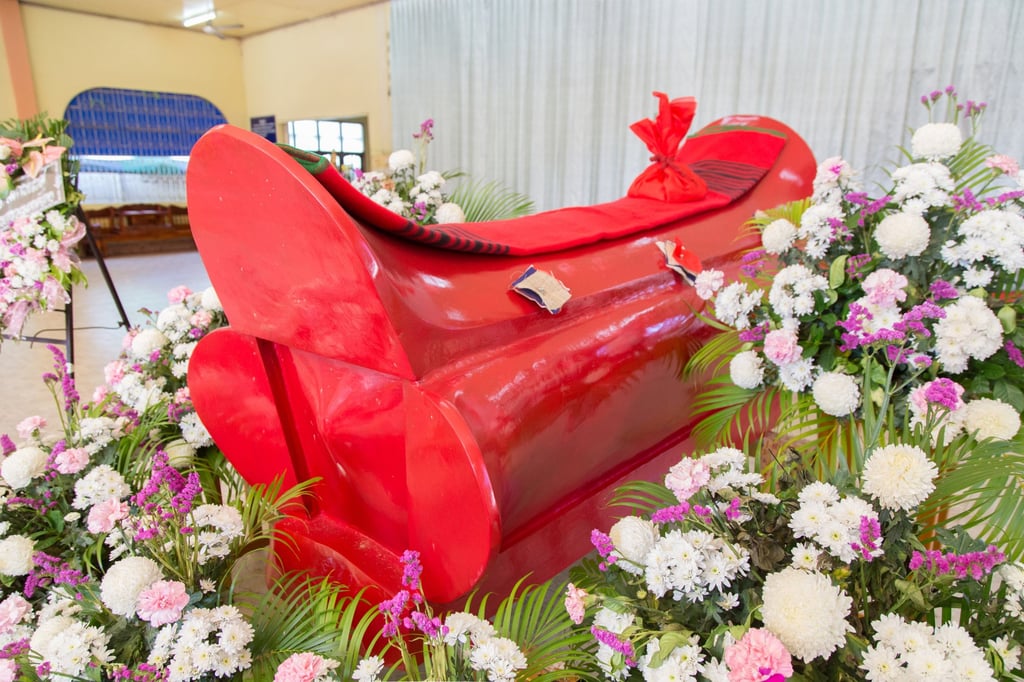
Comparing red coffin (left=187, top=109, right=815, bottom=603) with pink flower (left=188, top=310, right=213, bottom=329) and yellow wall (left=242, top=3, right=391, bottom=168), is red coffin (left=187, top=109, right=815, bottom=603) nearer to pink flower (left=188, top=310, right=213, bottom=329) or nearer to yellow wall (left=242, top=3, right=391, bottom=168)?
pink flower (left=188, top=310, right=213, bottom=329)

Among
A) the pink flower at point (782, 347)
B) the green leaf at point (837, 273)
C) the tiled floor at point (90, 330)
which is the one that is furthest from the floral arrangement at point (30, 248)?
the green leaf at point (837, 273)

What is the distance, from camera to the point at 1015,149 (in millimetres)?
3402

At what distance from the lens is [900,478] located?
686 mm

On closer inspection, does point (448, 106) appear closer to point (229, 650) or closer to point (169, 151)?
point (169, 151)

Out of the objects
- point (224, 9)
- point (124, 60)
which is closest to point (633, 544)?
point (224, 9)

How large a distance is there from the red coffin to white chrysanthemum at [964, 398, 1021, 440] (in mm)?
550

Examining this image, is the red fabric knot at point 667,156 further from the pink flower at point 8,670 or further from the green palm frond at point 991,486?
the pink flower at point 8,670

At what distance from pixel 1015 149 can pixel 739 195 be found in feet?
8.58

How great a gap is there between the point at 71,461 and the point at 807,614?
127cm

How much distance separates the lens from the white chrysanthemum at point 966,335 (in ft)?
3.44

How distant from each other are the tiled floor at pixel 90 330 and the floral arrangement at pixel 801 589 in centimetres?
210

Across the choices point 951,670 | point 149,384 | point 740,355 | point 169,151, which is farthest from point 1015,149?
point 169,151

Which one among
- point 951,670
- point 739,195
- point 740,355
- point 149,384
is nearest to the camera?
point 951,670

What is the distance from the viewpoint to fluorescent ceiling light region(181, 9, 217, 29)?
7.32 meters
